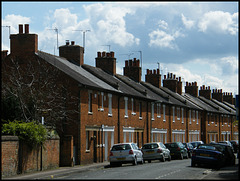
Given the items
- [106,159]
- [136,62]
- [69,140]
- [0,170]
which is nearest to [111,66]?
[136,62]

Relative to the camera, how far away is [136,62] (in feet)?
191

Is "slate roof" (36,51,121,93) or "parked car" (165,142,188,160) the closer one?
"slate roof" (36,51,121,93)

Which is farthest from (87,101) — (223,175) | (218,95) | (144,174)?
(218,95)

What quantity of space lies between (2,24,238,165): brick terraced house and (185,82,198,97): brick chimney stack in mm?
20208

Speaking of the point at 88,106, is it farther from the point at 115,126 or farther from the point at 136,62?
the point at 136,62

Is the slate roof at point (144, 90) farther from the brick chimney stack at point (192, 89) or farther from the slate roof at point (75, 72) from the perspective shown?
the brick chimney stack at point (192, 89)

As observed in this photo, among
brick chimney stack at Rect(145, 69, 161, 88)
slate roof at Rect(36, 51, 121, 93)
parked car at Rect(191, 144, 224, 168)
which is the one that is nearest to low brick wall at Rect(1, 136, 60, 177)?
slate roof at Rect(36, 51, 121, 93)

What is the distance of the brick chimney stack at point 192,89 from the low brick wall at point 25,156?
53562 mm

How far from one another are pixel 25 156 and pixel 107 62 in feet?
84.0

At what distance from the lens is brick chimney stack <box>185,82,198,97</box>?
268ft

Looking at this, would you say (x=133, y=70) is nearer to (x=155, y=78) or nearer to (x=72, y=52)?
(x=155, y=78)

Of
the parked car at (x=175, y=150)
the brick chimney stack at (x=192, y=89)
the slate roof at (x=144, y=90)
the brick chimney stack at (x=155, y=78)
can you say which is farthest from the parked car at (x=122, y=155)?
the brick chimney stack at (x=192, y=89)

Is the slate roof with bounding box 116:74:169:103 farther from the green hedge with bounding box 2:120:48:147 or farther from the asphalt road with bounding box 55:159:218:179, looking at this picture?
the green hedge with bounding box 2:120:48:147

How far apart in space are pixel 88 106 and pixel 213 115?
45.1 metres
